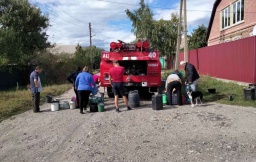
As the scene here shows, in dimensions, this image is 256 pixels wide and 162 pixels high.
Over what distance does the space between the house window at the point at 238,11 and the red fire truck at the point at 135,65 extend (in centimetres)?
1353

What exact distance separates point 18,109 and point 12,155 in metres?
5.94

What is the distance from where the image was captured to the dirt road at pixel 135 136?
5.62 m

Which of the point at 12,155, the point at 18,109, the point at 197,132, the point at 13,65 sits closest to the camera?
the point at 12,155

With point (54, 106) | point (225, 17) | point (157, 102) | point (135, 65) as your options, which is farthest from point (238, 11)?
point (54, 106)

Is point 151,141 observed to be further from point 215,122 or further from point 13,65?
point 13,65

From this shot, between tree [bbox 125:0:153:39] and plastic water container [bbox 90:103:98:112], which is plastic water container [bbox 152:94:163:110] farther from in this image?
tree [bbox 125:0:153:39]

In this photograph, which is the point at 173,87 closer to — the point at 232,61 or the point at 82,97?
the point at 82,97

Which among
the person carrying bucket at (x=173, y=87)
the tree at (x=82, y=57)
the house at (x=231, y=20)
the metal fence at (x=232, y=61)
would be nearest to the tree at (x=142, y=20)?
the tree at (x=82, y=57)

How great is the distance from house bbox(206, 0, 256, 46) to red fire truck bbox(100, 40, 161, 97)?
1161 centimetres

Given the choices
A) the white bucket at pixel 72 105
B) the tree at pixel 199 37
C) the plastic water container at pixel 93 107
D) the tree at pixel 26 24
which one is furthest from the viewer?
the tree at pixel 199 37

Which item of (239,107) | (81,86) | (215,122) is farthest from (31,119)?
(239,107)

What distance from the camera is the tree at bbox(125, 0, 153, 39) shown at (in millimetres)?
44062

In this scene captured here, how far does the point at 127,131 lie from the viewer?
24.0 feet

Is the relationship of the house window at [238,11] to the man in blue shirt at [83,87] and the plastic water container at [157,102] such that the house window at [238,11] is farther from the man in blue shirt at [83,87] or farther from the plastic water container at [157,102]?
the man in blue shirt at [83,87]
